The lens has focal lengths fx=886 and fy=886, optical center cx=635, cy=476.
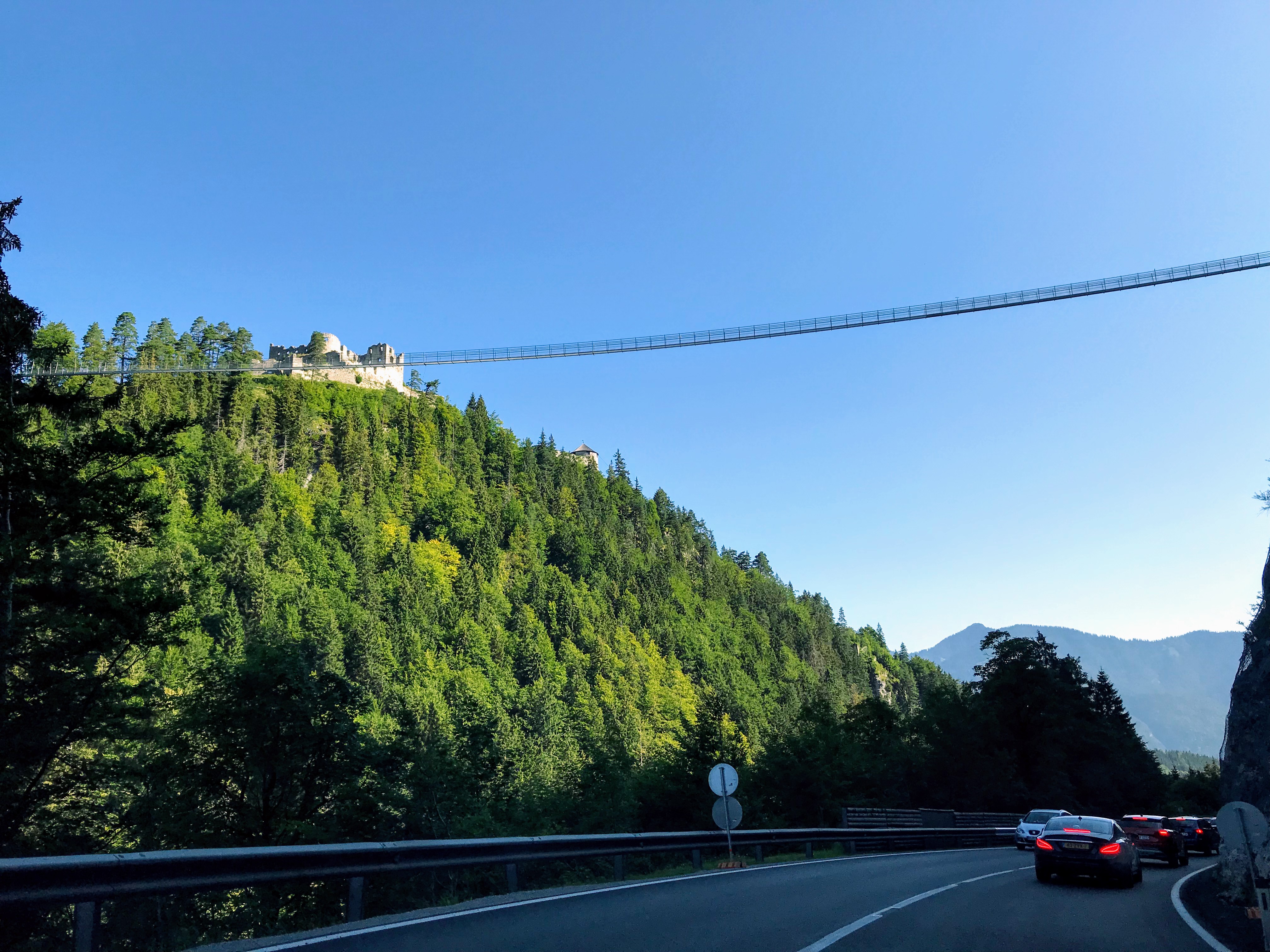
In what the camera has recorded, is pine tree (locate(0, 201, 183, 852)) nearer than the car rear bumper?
No

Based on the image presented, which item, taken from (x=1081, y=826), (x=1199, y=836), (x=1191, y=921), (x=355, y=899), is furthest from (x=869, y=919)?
(x=1199, y=836)

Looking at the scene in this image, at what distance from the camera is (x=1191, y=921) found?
37.1ft

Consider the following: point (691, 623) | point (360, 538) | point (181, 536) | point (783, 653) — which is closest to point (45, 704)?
point (181, 536)

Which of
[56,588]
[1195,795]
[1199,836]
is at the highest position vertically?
[56,588]

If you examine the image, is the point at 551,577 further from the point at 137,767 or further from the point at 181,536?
the point at 137,767

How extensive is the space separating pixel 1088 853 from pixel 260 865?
1368 cm

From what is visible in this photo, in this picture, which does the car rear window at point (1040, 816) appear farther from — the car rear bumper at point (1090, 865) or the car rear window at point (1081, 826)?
the car rear bumper at point (1090, 865)

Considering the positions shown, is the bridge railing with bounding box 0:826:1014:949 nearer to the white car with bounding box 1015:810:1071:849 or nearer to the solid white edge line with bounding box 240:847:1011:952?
the solid white edge line with bounding box 240:847:1011:952

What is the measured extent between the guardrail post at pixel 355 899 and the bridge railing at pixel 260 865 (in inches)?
0.5

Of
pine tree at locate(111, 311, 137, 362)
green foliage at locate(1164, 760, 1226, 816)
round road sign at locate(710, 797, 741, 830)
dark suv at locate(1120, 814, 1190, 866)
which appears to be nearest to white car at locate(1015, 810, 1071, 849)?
dark suv at locate(1120, 814, 1190, 866)

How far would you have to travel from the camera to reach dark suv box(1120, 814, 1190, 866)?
22.9 meters

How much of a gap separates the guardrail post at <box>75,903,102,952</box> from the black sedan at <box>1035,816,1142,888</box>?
14525 millimetres

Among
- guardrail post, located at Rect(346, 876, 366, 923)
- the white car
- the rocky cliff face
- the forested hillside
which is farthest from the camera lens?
the white car

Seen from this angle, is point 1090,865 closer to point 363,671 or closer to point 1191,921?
point 1191,921
